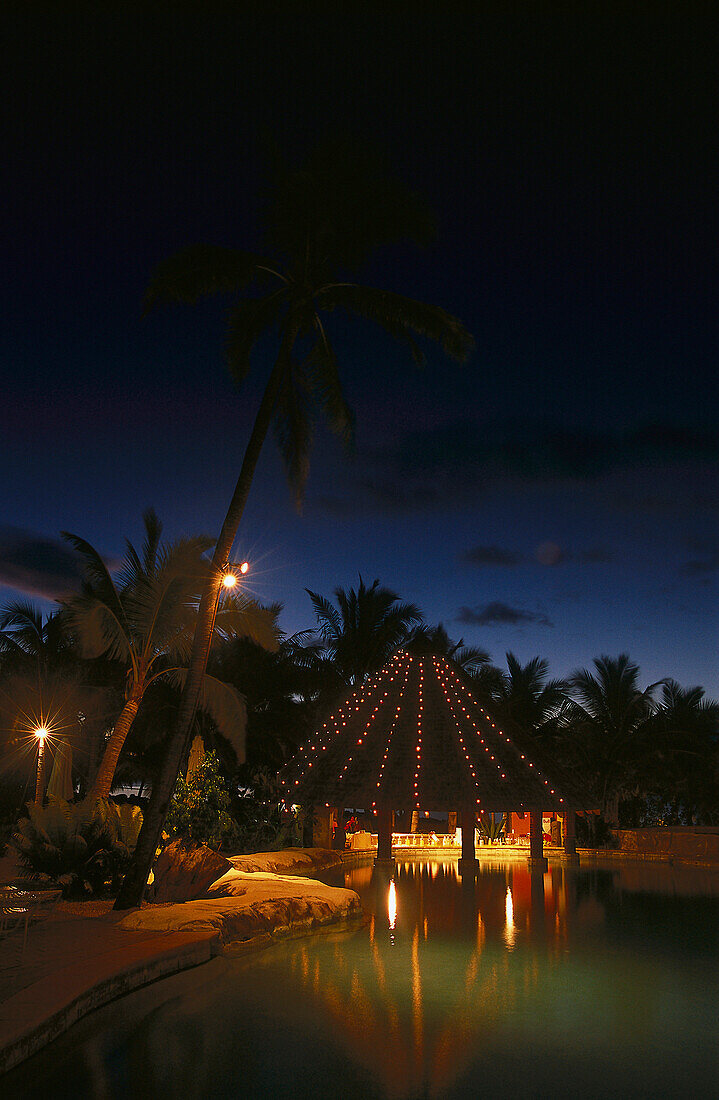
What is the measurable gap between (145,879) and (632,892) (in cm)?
1263

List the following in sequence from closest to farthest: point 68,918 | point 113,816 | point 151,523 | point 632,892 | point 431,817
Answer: point 68,918 < point 113,816 < point 632,892 < point 151,523 < point 431,817

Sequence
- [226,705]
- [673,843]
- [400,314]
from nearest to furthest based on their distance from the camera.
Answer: [400,314]
[226,705]
[673,843]

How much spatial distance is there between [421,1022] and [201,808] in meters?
12.7

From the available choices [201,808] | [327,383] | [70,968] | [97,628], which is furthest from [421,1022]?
[201,808]

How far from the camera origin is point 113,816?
14.2 metres

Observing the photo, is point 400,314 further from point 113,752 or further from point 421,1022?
point 421,1022

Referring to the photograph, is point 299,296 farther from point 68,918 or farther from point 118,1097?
point 118,1097

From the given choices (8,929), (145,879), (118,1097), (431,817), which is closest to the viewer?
(118,1097)

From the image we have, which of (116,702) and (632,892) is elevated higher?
(116,702)

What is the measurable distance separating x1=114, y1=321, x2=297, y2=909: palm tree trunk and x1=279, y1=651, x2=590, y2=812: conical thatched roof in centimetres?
934

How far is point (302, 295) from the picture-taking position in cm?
1487

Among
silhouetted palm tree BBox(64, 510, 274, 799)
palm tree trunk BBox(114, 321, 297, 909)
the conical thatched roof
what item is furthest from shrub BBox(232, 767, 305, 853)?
palm tree trunk BBox(114, 321, 297, 909)

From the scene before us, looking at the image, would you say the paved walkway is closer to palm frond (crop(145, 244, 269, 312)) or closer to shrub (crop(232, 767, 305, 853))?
palm frond (crop(145, 244, 269, 312))

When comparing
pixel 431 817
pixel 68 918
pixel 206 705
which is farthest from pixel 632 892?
pixel 431 817
